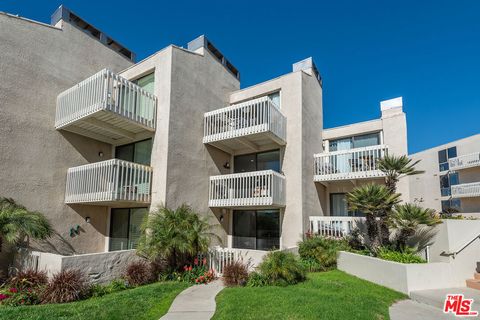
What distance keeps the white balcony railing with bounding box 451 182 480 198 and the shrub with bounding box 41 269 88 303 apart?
27.5m

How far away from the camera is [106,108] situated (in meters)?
9.57

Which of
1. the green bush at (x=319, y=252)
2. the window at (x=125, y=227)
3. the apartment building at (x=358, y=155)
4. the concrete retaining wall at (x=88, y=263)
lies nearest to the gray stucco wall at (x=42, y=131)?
the window at (x=125, y=227)

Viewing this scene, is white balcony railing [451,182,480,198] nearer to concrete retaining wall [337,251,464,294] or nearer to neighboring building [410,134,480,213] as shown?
neighboring building [410,134,480,213]

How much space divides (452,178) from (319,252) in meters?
24.5

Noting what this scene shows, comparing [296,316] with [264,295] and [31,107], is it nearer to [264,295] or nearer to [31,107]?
[264,295]

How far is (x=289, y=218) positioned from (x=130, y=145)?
25.5 feet

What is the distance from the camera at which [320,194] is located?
1355 cm

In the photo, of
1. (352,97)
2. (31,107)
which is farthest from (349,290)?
(352,97)

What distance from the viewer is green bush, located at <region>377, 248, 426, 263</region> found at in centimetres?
842

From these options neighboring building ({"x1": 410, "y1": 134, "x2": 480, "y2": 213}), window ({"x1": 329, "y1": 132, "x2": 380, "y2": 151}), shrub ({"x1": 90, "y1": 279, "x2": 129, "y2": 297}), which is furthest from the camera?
neighboring building ({"x1": 410, "y1": 134, "x2": 480, "y2": 213})

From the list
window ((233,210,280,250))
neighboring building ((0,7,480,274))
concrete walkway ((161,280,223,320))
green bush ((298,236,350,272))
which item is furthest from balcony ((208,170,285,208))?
concrete walkway ((161,280,223,320))

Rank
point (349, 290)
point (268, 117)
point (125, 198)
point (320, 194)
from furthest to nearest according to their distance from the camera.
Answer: point (320, 194) → point (268, 117) → point (125, 198) → point (349, 290)

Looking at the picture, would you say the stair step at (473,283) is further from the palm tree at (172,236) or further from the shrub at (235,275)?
the palm tree at (172,236)

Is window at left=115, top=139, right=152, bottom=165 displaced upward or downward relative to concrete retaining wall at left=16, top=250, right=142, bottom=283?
upward
